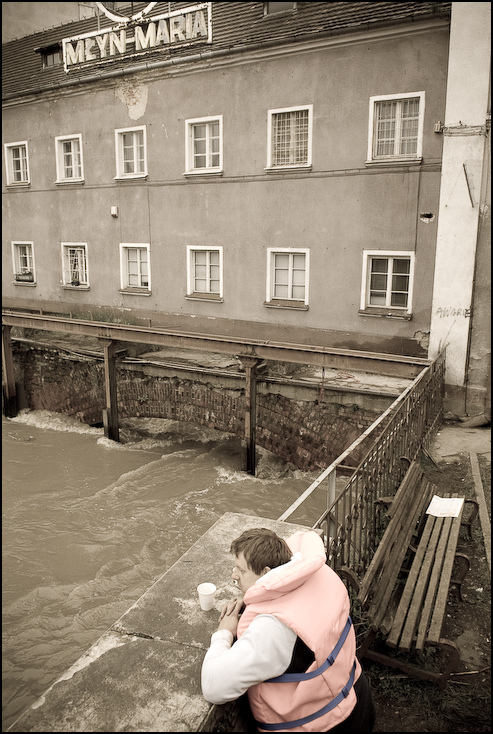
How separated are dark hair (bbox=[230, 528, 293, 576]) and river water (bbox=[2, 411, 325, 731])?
16.7 feet

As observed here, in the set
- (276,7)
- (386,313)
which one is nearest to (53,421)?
(386,313)

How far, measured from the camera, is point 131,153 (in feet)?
54.7

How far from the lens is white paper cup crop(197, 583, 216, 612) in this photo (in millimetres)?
2982

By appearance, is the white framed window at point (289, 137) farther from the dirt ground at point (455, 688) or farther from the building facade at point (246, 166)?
the dirt ground at point (455, 688)

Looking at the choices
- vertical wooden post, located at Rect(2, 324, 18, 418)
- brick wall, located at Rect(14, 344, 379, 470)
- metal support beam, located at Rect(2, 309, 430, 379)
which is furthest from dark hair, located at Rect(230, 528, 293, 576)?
vertical wooden post, located at Rect(2, 324, 18, 418)

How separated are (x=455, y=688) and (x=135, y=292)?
14.8 meters

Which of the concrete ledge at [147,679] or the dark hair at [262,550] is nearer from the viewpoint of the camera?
the concrete ledge at [147,679]

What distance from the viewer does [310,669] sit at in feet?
7.60

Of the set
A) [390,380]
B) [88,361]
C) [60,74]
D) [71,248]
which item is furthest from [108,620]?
[60,74]

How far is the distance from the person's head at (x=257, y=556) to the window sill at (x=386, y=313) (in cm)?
1061

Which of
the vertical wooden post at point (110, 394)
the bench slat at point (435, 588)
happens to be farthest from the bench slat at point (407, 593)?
the vertical wooden post at point (110, 394)

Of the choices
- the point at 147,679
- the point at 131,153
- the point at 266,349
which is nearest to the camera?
the point at 147,679

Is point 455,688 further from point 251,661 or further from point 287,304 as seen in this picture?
point 287,304

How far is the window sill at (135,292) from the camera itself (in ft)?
55.2
